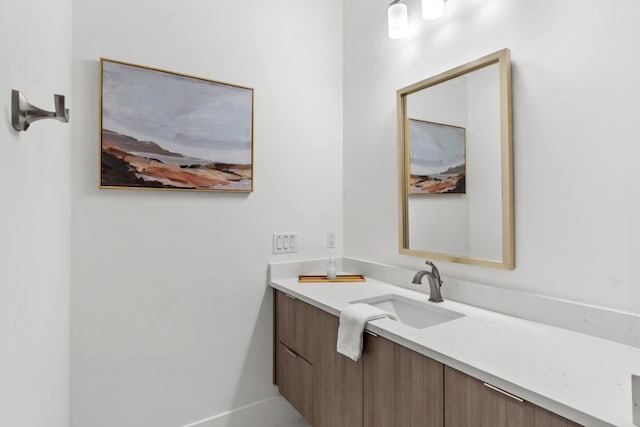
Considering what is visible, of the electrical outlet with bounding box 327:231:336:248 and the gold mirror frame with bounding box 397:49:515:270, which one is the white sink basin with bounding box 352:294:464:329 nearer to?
the gold mirror frame with bounding box 397:49:515:270

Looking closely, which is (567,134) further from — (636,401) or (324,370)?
(324,370)

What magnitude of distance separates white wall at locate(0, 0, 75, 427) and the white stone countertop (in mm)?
948

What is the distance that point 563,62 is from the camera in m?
1.21

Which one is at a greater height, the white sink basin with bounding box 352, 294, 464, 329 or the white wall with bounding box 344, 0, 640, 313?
the white wall with bounding box 344, 0, 640, 313

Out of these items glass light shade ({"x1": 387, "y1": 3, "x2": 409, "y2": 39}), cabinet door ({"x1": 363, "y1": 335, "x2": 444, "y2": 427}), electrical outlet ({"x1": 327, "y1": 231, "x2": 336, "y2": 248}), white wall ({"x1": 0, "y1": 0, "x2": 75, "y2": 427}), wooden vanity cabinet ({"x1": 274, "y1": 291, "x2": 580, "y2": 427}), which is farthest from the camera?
electrical outlet ({"x1": 327, "y1": 231, "x2": 336, "y2": 248})

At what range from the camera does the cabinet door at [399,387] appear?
3.39 ft

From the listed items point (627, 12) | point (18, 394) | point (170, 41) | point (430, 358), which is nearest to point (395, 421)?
point (430, 358)

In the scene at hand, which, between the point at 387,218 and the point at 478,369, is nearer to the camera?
the point at 478,369

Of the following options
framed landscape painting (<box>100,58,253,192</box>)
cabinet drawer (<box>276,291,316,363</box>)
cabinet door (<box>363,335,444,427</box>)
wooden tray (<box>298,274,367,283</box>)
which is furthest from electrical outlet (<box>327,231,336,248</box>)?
cabinet door (<box>363,335,444,427</box>)

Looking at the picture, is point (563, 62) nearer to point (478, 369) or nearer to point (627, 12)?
point (627, 12)

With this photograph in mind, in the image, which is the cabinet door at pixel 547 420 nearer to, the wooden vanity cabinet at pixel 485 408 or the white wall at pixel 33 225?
the wooden vanity cabinet at pixel 485 408

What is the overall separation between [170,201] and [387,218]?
115 centimetres

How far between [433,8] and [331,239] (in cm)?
136

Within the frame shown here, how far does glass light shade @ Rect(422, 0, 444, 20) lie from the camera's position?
1.56 metres
